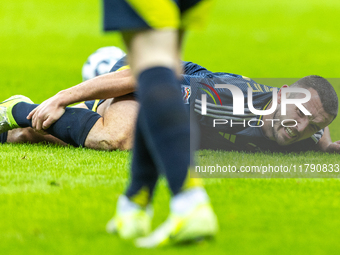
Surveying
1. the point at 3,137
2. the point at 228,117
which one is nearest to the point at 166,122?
the point at 228,117

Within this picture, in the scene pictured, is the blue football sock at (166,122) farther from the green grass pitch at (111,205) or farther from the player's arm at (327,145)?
the player's arm at (327,145)

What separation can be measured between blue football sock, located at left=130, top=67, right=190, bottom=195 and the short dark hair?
1884mm

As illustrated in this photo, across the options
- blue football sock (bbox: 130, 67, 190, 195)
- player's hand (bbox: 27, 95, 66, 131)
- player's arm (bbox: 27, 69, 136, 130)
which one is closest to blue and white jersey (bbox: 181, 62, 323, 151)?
player's arm (bbox: 27, 69, 136, 130)

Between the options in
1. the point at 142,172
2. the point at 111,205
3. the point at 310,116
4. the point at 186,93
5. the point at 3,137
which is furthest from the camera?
the point at 3,137

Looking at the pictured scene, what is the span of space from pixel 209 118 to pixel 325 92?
0.73 meters

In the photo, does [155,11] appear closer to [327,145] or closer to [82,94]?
[82,94]

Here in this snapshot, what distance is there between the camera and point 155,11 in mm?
1131

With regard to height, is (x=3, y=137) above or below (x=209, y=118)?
below

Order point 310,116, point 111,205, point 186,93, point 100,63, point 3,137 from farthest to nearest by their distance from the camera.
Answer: point 100,63, point 3,137, point 186,93, point 310,116, point 111,205

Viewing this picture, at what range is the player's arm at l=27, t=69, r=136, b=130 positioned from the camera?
2871 millimetres

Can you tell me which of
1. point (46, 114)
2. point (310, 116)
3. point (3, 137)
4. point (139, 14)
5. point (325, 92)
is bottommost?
point (3, 137)

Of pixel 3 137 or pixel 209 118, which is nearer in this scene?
pixel 209 118

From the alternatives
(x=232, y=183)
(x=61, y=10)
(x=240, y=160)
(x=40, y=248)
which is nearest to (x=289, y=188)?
(x=232, y=183)

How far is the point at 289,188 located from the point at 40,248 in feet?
3.75
